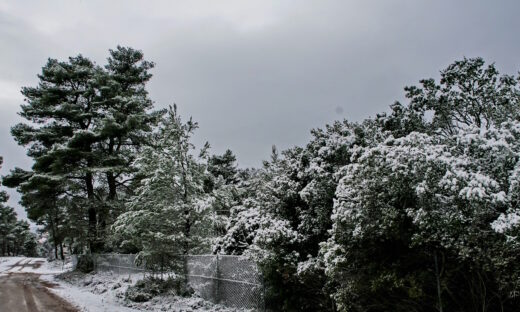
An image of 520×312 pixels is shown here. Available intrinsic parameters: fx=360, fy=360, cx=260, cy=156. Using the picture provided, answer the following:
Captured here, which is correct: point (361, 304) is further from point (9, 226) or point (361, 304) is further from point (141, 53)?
point (9, 226)

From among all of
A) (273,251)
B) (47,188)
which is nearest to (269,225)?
(273,251)

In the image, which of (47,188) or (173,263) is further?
(47,188)

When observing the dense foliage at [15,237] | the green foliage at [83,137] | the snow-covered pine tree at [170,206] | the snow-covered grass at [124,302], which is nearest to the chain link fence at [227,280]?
the snow-covered grass at [124,302]

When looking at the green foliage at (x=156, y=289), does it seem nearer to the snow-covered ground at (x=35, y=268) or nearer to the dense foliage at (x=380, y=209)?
the dense foliage at (x=380, y=209)

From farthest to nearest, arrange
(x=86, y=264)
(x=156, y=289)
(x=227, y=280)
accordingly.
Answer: (x=86, y=264) < (x=156, y=289) < (x=227, y=280)

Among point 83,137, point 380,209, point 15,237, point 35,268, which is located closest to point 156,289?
point 380,209

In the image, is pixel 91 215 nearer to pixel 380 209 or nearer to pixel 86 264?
pixel 86 264

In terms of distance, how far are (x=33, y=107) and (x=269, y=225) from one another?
24.1m

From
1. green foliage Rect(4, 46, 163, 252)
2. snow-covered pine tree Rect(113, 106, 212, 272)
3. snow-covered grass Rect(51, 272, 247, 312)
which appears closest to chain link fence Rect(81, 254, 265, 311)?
snow-covered grass Rect(51, 272, 247, 312)

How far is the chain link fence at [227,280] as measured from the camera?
9.39 m

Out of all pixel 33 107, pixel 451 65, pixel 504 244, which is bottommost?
pixel 504 244

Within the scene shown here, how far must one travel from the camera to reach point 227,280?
1050 cm

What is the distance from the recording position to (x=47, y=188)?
23.0 m

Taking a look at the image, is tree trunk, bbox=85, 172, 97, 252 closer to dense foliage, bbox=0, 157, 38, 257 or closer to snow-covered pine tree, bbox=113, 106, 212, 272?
snow-covered pine tree, bbox=113, 106, 212, 272
